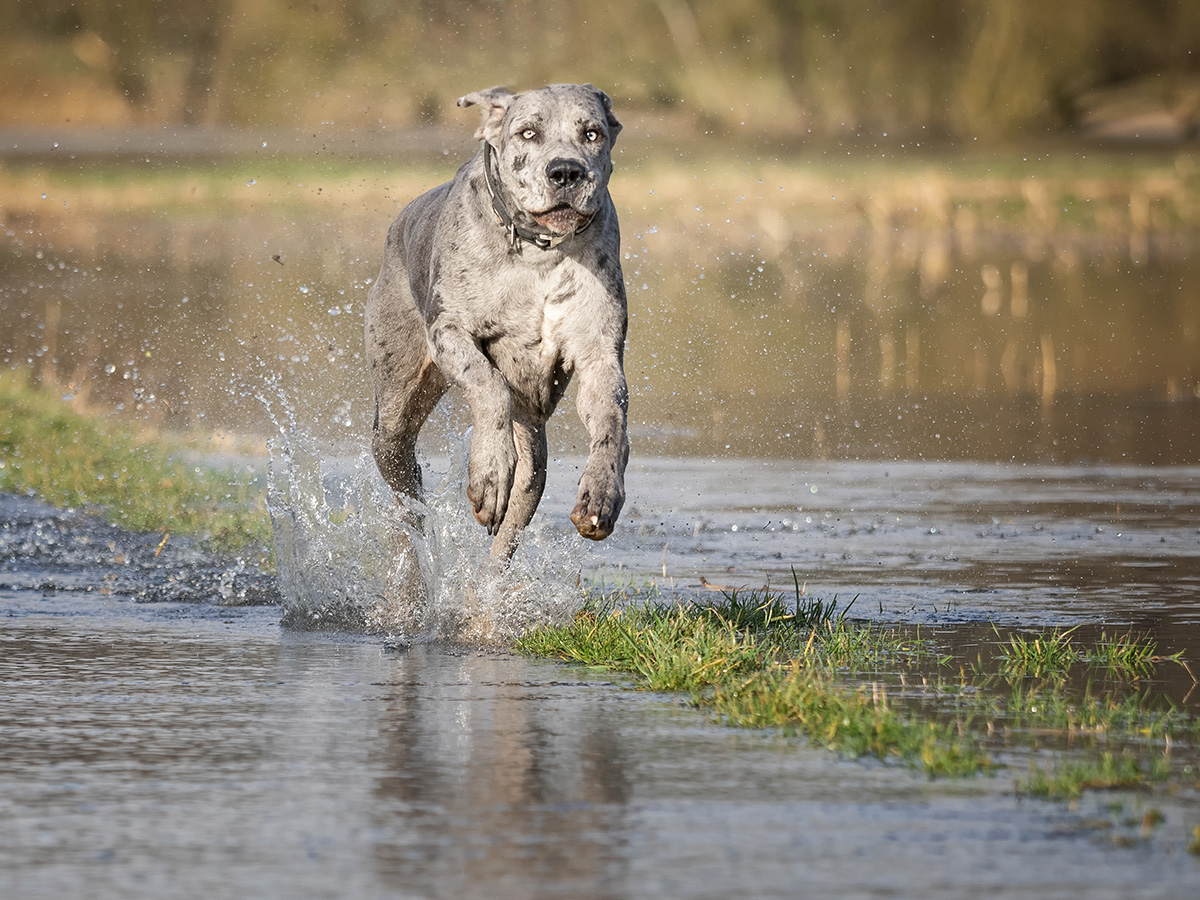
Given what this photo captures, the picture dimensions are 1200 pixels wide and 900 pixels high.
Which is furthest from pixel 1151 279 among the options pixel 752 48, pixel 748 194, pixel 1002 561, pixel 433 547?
pixel 752 48

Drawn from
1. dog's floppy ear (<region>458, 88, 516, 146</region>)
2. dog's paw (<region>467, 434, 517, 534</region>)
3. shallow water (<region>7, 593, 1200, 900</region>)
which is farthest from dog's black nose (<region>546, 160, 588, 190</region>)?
shallow water (<region>7, 593, 1200, 900</region>)

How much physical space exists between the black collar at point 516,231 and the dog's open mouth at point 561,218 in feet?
0.46

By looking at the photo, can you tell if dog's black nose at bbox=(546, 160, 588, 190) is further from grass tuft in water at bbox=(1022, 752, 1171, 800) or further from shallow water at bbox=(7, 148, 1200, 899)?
grass tuft in water at bbox=(1022, 752, 1171, 800)

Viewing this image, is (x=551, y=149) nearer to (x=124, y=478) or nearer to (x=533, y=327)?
(x=533, y=327)

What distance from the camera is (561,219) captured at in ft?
23.7

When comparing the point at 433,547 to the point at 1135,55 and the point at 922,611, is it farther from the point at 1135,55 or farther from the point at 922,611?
the point at 1135,55

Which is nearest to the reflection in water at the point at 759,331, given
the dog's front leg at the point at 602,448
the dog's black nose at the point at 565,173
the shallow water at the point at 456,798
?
the dog's front leg at the point at 602,448

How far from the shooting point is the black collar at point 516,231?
24.4 feet

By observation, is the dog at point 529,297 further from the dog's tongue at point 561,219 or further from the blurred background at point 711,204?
the blurred background at point 711,204

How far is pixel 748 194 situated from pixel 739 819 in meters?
24.8

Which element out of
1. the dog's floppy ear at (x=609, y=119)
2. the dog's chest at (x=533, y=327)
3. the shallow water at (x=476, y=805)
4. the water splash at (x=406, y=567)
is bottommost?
the shallow water at (x=476, y=805)

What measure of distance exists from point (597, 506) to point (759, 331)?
38.7ft

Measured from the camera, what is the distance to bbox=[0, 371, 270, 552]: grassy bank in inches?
393

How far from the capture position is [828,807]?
4887 mm
